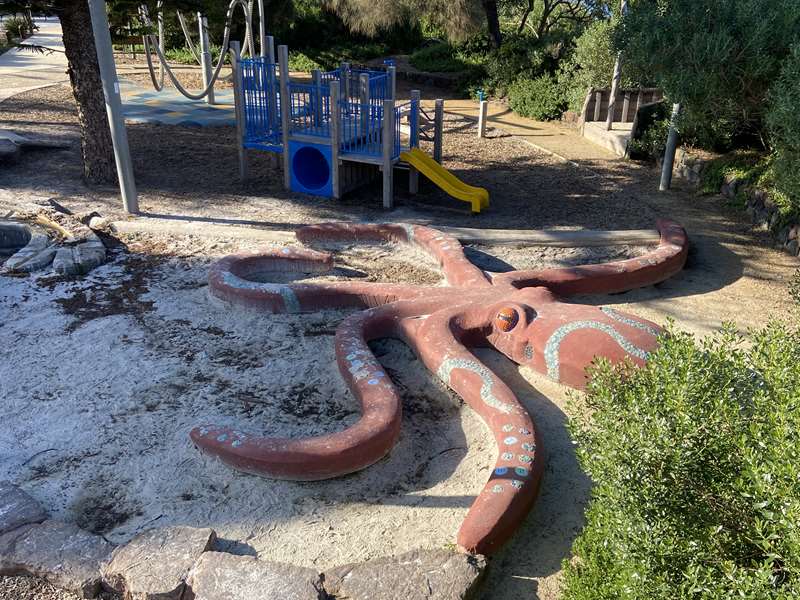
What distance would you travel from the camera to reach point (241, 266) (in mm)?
6387

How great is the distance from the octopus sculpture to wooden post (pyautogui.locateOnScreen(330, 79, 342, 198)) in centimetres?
200

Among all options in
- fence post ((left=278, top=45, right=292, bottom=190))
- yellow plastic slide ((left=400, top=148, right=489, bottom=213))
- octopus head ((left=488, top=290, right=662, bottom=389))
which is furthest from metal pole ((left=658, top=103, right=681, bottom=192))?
octopus head ((left=488, top=290, right=662, bottom=389))

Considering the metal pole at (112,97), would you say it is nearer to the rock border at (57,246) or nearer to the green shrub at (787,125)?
the rock border at (57,246)

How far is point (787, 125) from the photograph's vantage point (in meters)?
6.68

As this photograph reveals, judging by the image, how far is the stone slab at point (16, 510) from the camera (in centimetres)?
341

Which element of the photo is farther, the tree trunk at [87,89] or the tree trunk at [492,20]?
the tree trunk at [492,20]

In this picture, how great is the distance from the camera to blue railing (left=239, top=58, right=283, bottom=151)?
9.63 metres

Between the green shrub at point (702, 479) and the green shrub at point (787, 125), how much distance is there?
492cm

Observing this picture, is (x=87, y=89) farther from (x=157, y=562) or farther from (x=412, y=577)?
(x=412, y=577)

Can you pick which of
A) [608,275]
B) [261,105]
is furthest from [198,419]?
[261,105]

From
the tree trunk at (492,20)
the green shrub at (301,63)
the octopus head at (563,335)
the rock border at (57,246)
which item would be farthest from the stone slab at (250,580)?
the green shrub at (301,63)

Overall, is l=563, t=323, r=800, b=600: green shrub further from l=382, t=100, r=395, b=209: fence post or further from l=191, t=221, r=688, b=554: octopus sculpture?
l=382, t=100, r=395, b=209: fence post

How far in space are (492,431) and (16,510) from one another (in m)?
2.62

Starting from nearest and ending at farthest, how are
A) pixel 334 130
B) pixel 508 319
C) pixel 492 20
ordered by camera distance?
pixel 508 319, pixel 334 130, pixel 492 20
